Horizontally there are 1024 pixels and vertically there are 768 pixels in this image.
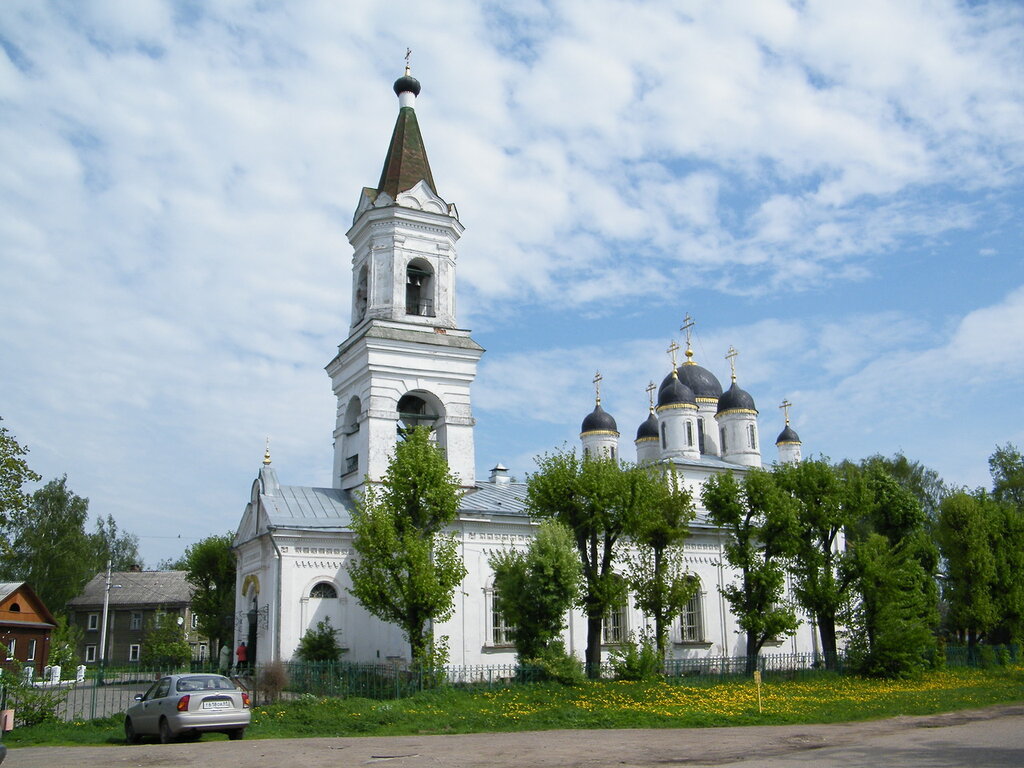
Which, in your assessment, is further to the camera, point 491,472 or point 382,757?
point 491,472

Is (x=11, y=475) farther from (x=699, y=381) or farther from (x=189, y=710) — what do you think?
(x=699, y=381)

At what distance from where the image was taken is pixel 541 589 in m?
21.8

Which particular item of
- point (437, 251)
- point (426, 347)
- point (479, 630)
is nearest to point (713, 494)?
point (479, 630)

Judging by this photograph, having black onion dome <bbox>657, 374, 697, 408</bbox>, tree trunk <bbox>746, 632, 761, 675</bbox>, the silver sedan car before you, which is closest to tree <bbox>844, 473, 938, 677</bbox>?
tree trunk <bbox>746, 632, 761, 675</bbox>

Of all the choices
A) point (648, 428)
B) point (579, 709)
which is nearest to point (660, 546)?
point (579, 709)

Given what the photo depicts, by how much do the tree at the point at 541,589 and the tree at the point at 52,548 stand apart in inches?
1497

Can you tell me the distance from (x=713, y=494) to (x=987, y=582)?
41.2 feet

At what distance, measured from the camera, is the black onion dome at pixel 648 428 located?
44906mm

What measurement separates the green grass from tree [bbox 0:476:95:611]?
3770 cm

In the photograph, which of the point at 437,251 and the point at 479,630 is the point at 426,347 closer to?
the point at 437,251

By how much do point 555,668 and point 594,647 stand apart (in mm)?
3063

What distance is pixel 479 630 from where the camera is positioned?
25656mm

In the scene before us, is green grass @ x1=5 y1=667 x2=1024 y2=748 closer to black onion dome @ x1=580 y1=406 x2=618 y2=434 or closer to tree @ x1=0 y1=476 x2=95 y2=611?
black onion dome @ x1=580 y1=406 x2=618 y2=434

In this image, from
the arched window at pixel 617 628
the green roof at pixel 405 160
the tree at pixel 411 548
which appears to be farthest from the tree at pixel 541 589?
the green roof at pixel 405 160
